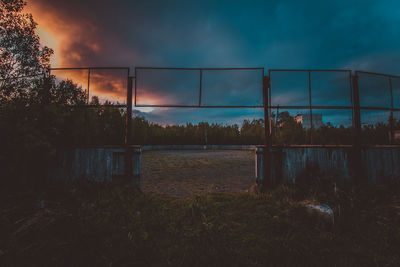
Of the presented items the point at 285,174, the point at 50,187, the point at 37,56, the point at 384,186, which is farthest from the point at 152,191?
the point at 384,186

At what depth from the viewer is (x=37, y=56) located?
16.8ft

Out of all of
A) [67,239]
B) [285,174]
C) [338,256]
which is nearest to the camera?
[338,256]


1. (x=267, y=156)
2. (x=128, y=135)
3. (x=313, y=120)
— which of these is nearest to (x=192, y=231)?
(x=267, y=156)

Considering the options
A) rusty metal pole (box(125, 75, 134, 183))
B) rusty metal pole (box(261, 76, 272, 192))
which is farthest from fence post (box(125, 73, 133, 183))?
rusty metal pole (box(261, 76, 272, 192))

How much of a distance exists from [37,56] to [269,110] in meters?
7.26

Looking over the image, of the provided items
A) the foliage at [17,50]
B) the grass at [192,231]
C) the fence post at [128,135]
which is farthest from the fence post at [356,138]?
the foliage at [17,50]

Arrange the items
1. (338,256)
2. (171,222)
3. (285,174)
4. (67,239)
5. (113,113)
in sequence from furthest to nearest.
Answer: (113,113) < (285,174) < (171,222) < (67,239) < (338,256)

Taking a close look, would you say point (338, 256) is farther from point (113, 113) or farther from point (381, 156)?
point (113, 113)

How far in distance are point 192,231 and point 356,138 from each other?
20.0 ft

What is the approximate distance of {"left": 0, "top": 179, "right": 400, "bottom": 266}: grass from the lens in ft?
8.09

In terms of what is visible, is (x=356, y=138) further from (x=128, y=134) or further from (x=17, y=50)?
(x=17, y=50)

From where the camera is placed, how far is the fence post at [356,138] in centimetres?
559

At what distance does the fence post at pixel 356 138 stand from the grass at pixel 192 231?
86 cm

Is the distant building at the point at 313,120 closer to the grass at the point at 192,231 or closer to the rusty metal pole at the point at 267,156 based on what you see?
the rusty metal pole at the point at 267,156
